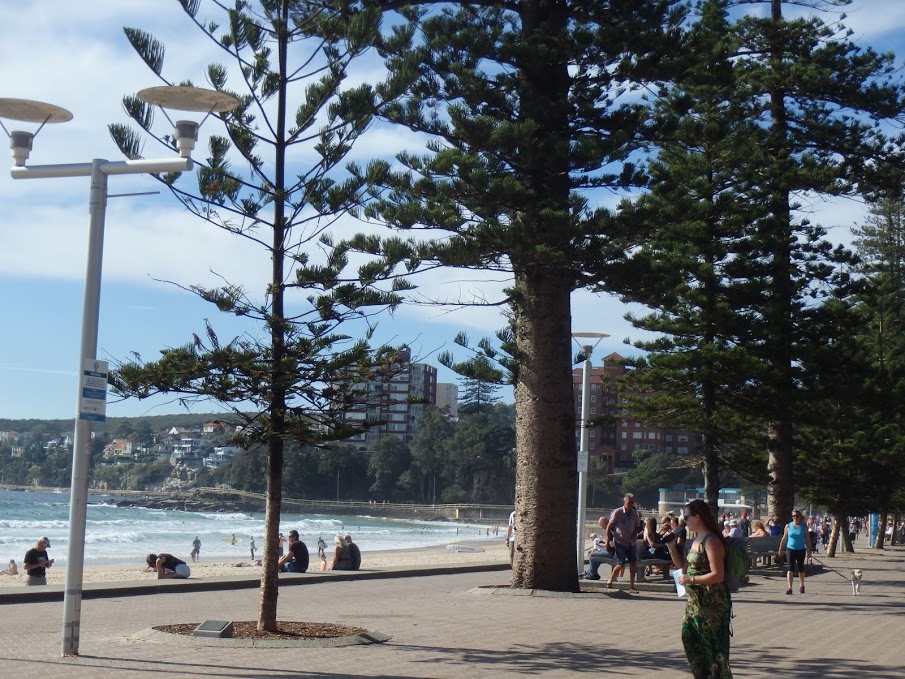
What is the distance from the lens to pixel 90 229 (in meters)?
8.28

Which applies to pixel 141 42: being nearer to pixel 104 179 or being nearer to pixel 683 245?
pixel 104 179

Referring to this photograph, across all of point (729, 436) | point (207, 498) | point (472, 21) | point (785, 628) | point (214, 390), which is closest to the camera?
point (214, 390)

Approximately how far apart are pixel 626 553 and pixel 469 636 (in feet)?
21.7

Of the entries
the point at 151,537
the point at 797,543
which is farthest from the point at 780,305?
the point at 151,537

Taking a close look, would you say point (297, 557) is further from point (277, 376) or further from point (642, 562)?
point (277, 376)

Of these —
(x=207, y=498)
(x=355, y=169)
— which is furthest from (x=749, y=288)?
(x=207, y=498)

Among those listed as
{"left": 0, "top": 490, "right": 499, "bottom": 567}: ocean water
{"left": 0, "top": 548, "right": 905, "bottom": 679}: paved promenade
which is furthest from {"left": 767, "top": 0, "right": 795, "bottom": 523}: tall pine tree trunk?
{"left": 0, "top": 490, "right": 499, "bottom": 567}: ocean water

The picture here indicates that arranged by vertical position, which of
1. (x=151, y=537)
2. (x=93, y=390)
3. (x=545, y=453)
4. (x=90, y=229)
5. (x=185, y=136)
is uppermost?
(x=185, y=136)

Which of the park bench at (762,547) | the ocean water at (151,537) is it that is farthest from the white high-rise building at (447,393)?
the park bench at (762,547)

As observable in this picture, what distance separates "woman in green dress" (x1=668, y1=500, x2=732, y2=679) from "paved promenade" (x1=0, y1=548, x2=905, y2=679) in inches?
54.8

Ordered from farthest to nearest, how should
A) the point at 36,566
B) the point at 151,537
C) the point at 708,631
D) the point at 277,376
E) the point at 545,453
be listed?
1. the point at 151,537
2. the point at 36,566
3. the point at 545,453
4. the point at 277,376
5. the point at 708,631

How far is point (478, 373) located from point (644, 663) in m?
7.20

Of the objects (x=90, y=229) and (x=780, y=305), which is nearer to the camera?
(x=90, y=229)

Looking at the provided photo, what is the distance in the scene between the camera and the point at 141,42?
29.3ft
